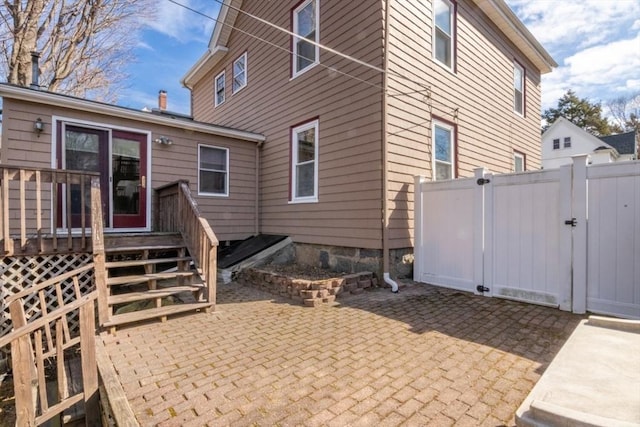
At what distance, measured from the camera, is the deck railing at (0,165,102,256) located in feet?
13.3

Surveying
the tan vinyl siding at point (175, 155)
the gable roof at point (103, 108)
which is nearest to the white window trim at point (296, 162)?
the gable roof at point (103, 108)

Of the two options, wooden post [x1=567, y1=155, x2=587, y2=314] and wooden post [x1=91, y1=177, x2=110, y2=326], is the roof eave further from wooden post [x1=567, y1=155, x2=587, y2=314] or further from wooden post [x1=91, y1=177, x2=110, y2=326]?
wooden post [x1=91, y1=177, x2=110, y2=326]

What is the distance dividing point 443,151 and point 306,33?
405cm

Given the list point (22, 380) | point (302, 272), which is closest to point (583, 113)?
point (302, 272)

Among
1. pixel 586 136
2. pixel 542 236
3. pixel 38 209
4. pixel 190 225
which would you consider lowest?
pixel 542 236

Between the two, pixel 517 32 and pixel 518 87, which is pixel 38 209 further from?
pixel 518 87

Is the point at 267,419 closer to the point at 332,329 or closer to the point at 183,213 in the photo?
the point at 332,329

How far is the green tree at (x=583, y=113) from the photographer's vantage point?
103 feet

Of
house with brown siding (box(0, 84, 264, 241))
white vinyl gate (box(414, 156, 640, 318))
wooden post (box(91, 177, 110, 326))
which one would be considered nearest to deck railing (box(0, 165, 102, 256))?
house with brown siding (box(0, 84, 264, 241))

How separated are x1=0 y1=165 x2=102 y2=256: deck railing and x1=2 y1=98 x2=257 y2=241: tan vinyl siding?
2.10 ft

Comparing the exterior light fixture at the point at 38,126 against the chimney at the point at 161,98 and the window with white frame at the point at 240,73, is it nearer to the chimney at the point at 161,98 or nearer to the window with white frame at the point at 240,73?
the window with white frame at the point at 240,73

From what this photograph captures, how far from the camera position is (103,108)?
6.15 m

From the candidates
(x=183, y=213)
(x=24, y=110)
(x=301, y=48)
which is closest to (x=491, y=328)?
(x=183, y=213)

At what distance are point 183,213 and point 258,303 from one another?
85.1 inches
